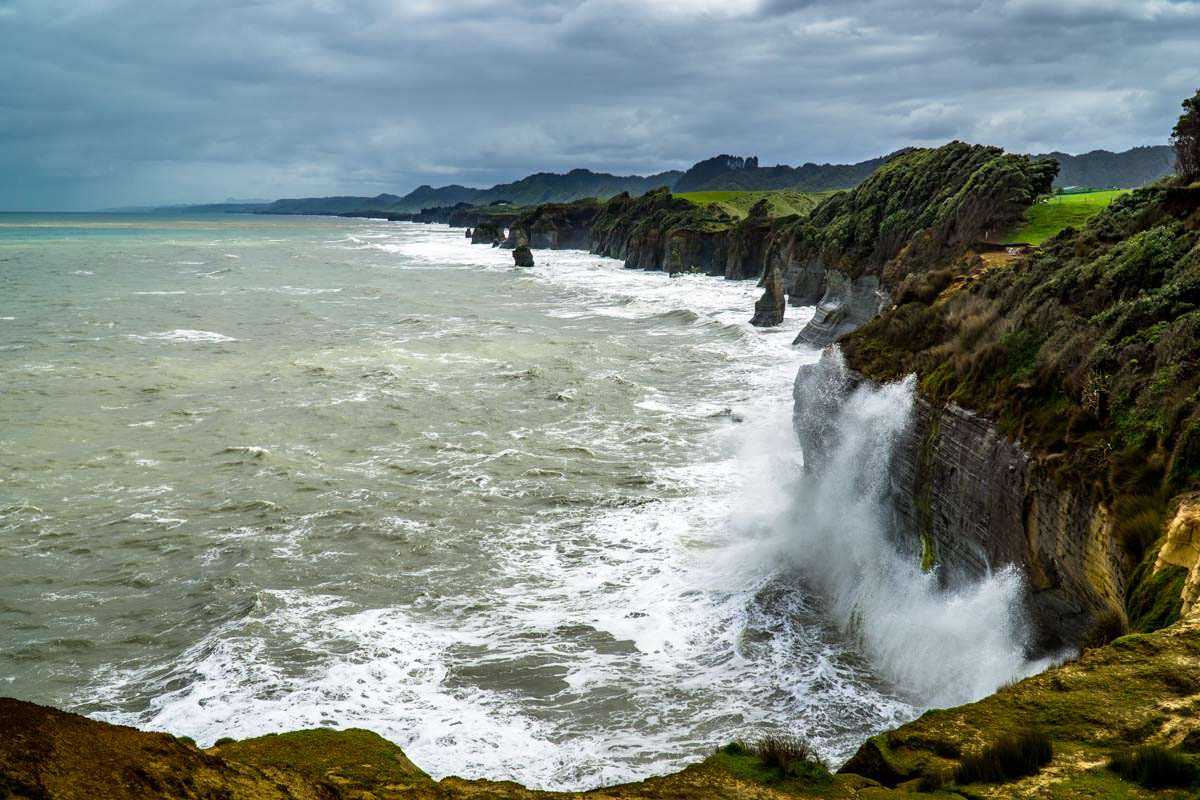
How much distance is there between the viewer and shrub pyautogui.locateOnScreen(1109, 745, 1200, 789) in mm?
4957

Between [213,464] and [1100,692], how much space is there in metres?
20.3

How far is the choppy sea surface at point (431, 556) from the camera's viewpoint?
11320mm

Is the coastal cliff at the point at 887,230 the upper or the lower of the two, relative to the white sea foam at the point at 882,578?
upper

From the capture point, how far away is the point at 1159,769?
500 centimetres

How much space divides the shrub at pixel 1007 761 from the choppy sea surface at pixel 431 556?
15.9ft

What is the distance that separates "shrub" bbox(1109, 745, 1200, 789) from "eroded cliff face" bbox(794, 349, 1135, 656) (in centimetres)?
363

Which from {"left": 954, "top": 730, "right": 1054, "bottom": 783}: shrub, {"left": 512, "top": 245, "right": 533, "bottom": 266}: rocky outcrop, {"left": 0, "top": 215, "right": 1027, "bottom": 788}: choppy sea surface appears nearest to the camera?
{"left": 954, "top": 730, "right": 1054, "bottom": 783}: shrub

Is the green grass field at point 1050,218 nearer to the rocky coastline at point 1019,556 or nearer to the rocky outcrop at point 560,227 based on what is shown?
the rocky coastline at point 1019,556

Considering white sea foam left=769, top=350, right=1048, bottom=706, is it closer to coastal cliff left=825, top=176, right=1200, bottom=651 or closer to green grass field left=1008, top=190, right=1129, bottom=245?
coastal cliff left=825, top=176, right=1200, bottom=651

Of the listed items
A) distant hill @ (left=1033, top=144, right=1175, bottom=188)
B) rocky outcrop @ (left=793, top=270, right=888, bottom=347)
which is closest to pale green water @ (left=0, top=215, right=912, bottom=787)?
rocky outcrop @ (left=793, top=270, right=888, bottom=347)

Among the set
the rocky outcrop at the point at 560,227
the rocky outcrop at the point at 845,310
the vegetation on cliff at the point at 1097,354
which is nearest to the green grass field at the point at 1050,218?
the rocky outcrop at the point at 845,310

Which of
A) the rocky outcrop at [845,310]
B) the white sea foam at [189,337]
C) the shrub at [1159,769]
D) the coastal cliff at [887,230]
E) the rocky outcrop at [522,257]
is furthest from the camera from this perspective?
the rocky outcrop at [522,257]

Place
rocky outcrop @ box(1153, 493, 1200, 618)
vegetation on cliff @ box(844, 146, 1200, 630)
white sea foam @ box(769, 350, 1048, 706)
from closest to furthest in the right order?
1. rocky outcrop @ box(1153, 493, 1200, 618)
2. vegetation on cliff @ box(844, 146, 1200, 630)
3. white sea foam @ box(769, 350, 1048, 706)

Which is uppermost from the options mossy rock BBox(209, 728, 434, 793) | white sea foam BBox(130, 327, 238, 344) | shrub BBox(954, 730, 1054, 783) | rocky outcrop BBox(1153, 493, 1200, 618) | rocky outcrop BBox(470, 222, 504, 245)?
rocky outcrop BBox(470, 222, 504, 245)
